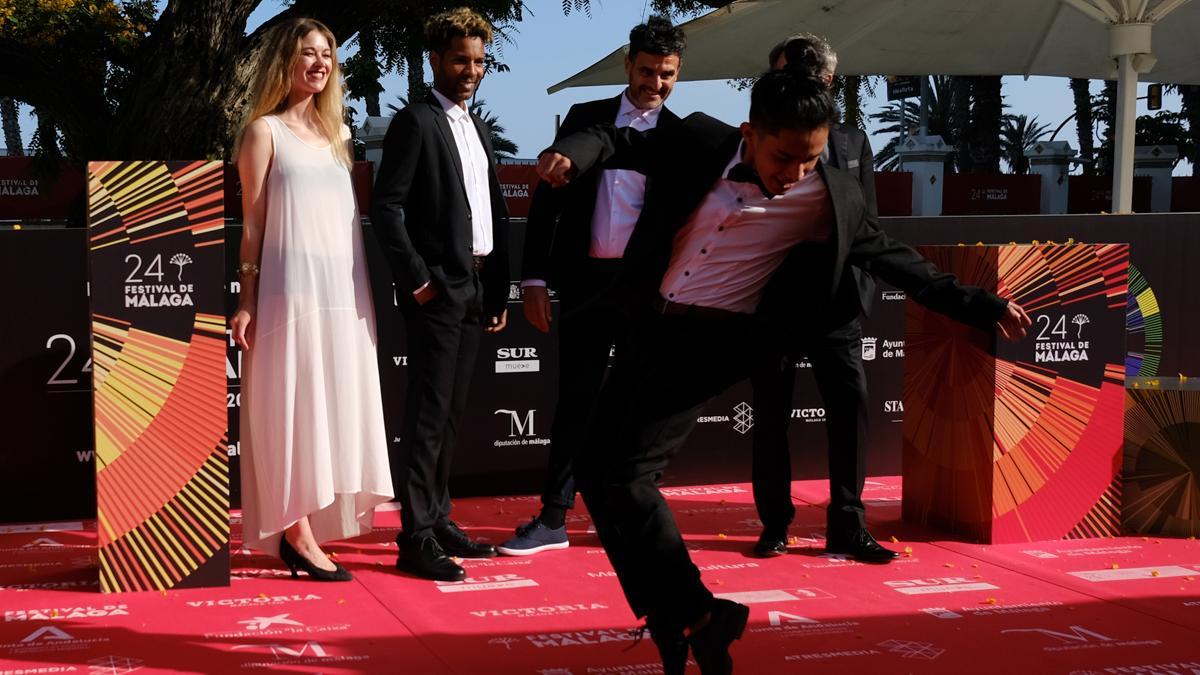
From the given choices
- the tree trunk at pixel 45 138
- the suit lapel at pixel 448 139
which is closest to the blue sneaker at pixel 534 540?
the suit lapel at pixel 448 139

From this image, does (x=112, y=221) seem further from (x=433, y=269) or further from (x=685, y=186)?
(x=685, y=186)

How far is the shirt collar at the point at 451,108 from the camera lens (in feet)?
Result: 15.1

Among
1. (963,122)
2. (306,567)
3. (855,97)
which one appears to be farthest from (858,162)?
(963,122)

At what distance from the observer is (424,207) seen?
4.52m

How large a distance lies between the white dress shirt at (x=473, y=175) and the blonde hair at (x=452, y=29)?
0.21 meters

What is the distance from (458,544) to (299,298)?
3.76 feet

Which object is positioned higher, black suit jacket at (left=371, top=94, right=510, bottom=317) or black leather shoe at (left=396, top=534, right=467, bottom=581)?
black suit jacket at (left=371, top=94, right=510, bottom=317)

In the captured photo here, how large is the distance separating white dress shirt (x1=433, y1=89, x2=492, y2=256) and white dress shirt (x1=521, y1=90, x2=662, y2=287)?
15.8 inches

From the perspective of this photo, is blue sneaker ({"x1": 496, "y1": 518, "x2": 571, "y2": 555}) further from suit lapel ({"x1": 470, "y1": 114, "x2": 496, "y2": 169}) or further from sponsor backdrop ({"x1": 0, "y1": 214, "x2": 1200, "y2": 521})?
suit lapel ({"x1": 470, "y1": 114, "x2": 496, "y2": 169})

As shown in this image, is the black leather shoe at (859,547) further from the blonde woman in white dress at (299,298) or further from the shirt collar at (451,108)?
the shirt collar at (451,108)

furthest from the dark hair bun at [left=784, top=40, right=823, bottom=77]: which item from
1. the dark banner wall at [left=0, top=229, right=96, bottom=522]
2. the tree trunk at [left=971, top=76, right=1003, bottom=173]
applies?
the tree trunk at [left=971, top=76, right=1003, bottom=173]

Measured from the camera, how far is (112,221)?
4.17 m

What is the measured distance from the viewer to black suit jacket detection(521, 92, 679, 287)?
4770mm

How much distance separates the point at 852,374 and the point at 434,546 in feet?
5.48
